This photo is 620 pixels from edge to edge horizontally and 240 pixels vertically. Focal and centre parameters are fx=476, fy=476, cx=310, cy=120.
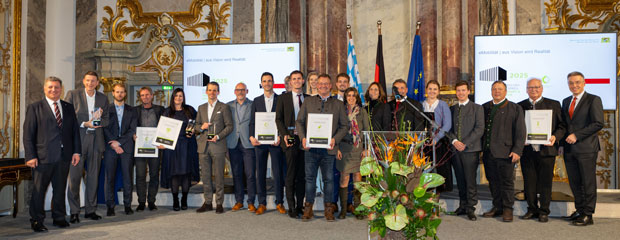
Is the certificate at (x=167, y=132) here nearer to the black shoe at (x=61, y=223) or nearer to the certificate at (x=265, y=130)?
the certificate at (x=265, y=130)

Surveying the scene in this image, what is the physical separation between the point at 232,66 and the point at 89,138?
254 cm

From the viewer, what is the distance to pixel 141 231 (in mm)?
4402

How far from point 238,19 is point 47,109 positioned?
3.91 metres

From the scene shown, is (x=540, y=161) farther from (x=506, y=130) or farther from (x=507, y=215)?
(x=507, y=215)

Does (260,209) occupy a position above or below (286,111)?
below

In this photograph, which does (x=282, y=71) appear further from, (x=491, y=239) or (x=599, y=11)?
(x=599, y=11)

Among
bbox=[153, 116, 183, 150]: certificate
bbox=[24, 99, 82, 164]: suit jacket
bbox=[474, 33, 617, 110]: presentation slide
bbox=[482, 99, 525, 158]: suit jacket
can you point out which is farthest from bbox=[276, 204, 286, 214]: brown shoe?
bbox=[474, 33, 617, 110]: presentation slide

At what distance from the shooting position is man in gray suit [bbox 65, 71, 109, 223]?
4.97 meters

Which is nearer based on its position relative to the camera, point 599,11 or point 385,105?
point 385,105

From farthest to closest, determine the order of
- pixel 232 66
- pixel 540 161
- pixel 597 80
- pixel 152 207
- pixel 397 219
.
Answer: pixel 232 66
pixel 597 80
pixel 152 207
pixel 540 161
pixel 397 219

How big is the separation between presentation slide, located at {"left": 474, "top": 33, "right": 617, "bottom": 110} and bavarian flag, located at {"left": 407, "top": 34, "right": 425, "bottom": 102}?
0.75 metres

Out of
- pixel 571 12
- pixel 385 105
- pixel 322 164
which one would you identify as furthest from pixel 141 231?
pixel 571 12

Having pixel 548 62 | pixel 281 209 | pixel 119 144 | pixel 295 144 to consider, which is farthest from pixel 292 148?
pixel 548 62

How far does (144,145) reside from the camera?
5434mm
